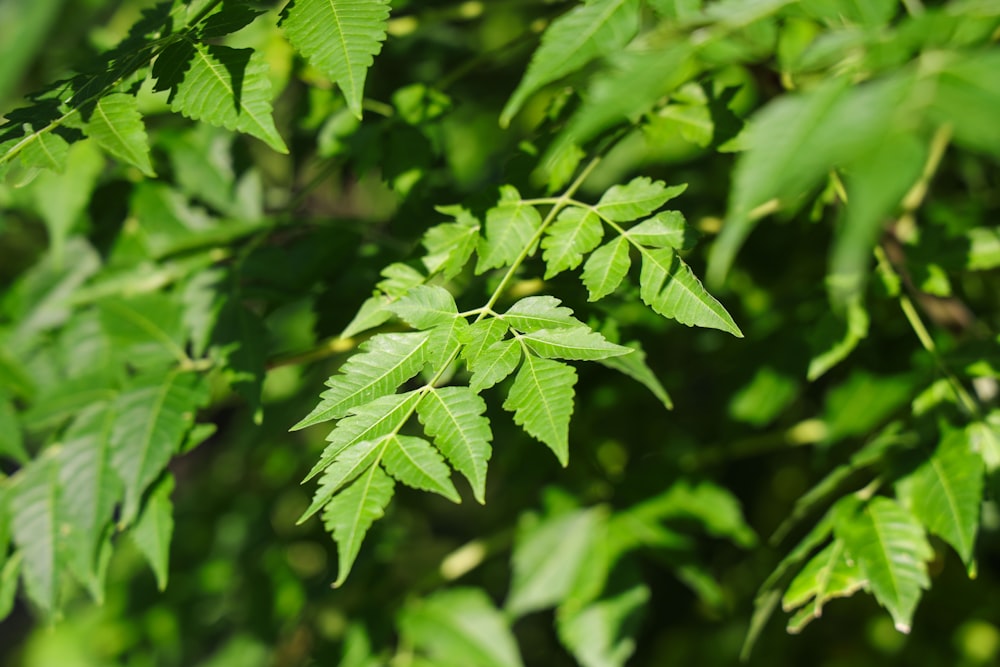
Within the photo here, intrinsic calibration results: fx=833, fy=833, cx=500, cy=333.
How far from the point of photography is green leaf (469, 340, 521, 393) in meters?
0.81

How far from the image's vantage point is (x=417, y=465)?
2.70 ft

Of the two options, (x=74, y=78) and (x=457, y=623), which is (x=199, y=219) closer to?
(x=74, y=78)

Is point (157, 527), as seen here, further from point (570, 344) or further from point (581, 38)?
point (581, 38)

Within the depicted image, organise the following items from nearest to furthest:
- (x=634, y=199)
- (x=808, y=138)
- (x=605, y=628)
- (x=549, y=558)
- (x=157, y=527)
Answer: (x=808, y=138) < (x=634, y=199) < (x=157, y=527) < (x=605, y=628) < (x=549, y=558)

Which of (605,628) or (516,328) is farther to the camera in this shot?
(605,628)

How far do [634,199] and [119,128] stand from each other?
0.55m

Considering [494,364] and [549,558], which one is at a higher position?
[494,364]

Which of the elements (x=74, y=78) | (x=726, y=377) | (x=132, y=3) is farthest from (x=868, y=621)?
(x=132, y=3)

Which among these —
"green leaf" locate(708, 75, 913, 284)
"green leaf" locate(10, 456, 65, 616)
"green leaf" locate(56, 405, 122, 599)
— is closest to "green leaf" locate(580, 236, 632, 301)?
"green leaf" locate(708, 75, 913, 284)

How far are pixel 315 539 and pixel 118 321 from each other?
571 millimetres

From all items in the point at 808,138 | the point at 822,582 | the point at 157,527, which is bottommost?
the point at 822,582

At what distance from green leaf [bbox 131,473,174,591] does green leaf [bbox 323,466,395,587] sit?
0.42 metres

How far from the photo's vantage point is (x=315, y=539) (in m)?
1.63

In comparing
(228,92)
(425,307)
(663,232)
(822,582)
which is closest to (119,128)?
(228,92)
